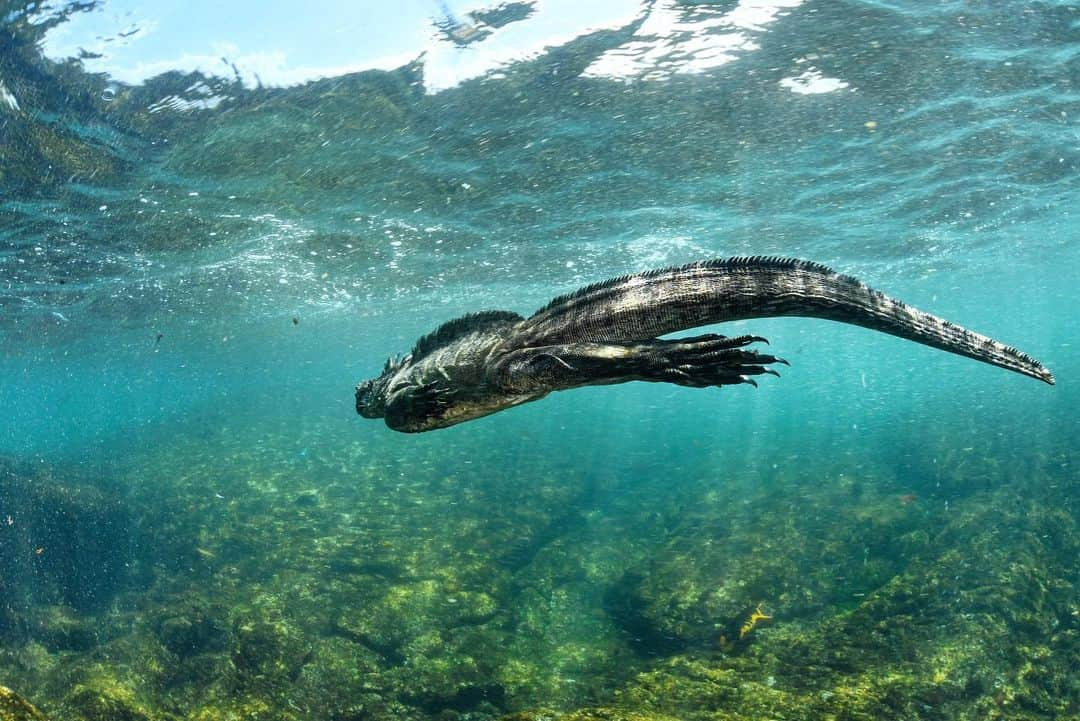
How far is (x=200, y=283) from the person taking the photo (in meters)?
24.2

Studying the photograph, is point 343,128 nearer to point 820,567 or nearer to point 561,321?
point 561,321

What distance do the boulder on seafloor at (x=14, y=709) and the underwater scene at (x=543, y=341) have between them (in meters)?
0.03

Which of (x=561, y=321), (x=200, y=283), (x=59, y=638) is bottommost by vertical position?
(x=59, y=638)

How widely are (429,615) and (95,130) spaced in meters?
10.9

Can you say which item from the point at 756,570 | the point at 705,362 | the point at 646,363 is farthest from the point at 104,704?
the point at 756,570

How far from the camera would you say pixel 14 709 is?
11.6 feet

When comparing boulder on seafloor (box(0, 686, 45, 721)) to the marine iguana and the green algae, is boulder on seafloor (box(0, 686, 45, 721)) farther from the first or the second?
the green algae

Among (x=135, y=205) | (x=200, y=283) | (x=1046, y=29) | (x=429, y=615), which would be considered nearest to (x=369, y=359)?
(x=200, y=283)

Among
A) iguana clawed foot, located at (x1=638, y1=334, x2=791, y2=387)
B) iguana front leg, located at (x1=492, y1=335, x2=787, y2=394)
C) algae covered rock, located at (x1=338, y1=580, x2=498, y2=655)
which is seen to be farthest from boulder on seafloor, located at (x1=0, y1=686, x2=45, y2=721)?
algae covered rock, located at (x1=338, y1=580, x2=498, y2=655)

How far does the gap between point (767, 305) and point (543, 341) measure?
117 cm

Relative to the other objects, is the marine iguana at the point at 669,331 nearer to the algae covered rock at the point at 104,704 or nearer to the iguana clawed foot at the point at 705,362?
the iguana clawed foot at the point at 705,362

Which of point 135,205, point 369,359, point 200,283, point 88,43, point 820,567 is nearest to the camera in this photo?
point 88,43

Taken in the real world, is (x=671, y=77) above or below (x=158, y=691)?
above

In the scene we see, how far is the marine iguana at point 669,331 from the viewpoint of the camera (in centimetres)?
280
